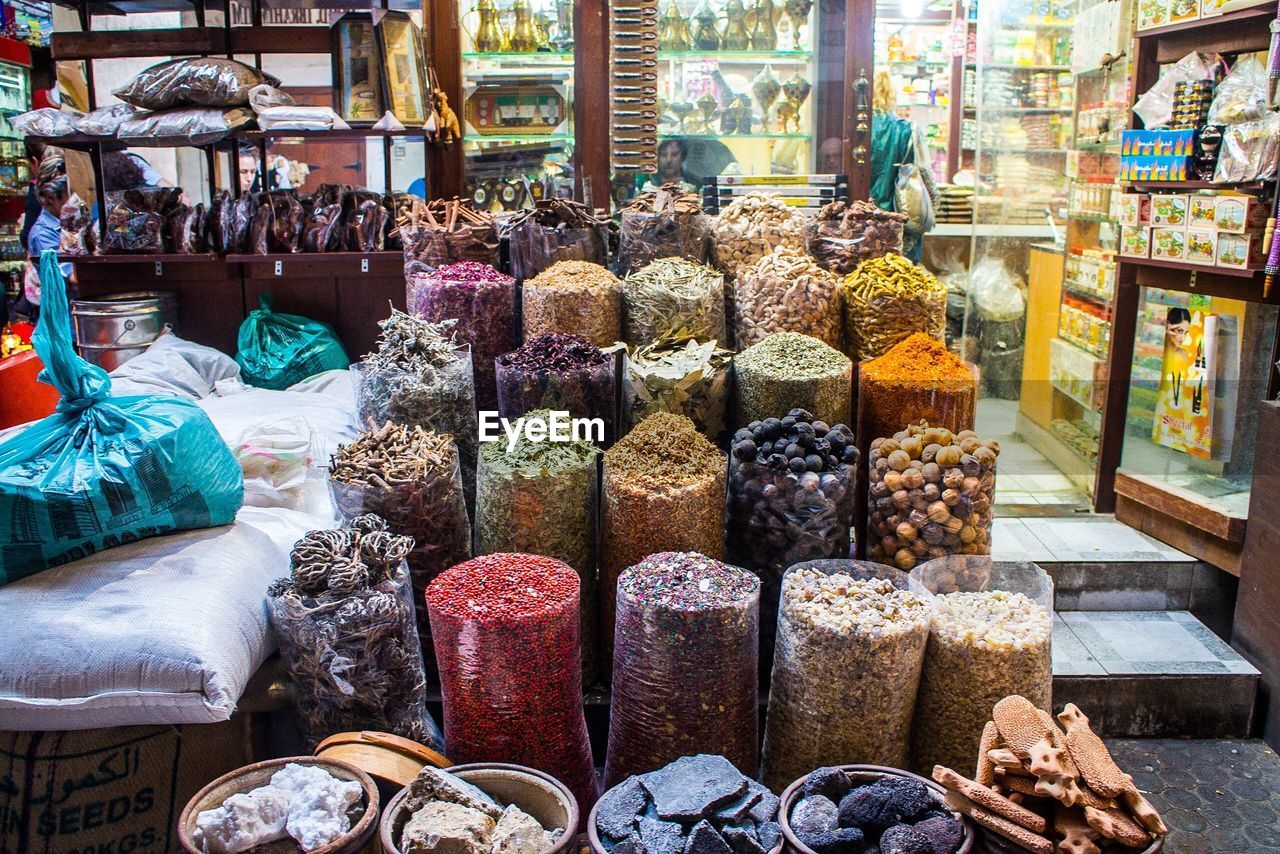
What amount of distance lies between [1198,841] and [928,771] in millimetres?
768

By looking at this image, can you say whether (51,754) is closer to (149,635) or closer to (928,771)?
(149,635)

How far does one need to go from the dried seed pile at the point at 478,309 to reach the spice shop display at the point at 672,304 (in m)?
0.26

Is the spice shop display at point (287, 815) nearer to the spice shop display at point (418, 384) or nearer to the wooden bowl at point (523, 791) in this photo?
the wooden bowl at point (523, 791)

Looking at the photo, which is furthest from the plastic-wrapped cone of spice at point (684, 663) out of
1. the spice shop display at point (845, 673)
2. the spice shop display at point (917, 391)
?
the spice shop display at point (917, 391)

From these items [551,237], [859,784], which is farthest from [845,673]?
[551,237]

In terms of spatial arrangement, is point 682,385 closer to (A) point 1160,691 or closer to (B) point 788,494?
(B) point 788,494

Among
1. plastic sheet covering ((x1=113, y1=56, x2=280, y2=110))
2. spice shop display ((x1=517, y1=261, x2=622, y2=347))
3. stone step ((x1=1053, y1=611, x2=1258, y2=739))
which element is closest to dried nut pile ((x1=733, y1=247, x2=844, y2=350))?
spice shop display ((x1=517, y1=261, x2=622, y2=347))

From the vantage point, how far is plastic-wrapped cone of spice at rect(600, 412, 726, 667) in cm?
168

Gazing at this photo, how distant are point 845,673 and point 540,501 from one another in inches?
22.7

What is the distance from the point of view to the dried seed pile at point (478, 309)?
7.09 feet

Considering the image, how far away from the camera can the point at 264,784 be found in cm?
137

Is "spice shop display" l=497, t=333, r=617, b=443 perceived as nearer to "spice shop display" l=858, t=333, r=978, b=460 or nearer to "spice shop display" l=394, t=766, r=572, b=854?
"spice shop display" l=858, t=333, r=978, b=460

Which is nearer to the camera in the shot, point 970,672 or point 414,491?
point 970,672

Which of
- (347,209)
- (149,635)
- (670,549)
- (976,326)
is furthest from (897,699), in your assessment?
(976,326)
